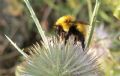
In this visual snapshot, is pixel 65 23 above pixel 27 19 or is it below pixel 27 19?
below

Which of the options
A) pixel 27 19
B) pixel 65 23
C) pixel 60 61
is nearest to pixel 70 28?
pixel 65 23

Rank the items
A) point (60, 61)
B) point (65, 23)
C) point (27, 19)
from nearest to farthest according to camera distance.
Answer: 1. point (60, 61)
2. point (65, 23)
3. point (27, 19)

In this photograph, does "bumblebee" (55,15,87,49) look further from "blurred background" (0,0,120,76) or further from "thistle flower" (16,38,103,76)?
"blurred background" (0,0,120,76)

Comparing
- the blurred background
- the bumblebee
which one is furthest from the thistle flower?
the blurred background

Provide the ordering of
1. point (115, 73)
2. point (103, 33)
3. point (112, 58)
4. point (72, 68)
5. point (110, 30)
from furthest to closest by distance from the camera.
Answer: point (110, 30) → point (103, 33) → point (112, 58) → point (115, 73) → point (72, 68)

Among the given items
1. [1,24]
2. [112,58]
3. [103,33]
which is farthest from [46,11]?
[112,58]

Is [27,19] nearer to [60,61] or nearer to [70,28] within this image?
[70,28]

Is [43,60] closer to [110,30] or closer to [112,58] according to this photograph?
[112,58]

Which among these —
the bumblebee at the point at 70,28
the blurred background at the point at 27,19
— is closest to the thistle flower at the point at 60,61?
the bumblebee at the point at 70,28

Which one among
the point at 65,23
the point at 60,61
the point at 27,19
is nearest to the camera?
the point at 60,61
